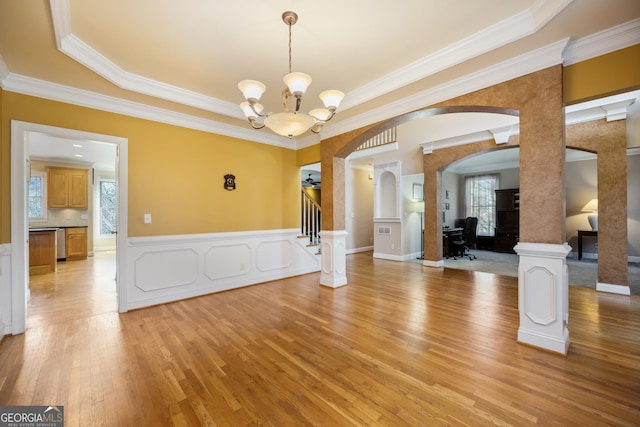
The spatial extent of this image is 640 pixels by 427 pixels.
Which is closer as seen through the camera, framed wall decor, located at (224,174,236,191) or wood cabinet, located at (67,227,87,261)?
framed wall decor, located at (224,174,236,191)

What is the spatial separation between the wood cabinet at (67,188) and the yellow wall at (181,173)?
237 inches

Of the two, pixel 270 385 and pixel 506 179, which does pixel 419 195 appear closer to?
pixel 506 179

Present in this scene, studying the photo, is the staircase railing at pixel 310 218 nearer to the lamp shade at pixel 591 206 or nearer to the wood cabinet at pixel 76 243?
the wood cabinet at pixel 76 243

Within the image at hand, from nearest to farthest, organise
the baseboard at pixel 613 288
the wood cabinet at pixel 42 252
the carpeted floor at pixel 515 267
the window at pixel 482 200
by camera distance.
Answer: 1. the baseboard at pixel 613 288
2. the carpeted floor at pixel 515 267
3. the wood cabinet at pixel 42 252
4. the window at pixel 482 200

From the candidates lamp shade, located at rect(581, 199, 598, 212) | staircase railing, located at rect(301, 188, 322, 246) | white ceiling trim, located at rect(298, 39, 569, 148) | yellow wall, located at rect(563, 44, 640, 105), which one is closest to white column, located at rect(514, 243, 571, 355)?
yellow wall, located at rect(563, 44, 640, 105)

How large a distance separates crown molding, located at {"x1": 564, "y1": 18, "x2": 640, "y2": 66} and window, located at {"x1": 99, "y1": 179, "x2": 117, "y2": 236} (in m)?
11.6

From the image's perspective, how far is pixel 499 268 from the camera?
6.09 meters

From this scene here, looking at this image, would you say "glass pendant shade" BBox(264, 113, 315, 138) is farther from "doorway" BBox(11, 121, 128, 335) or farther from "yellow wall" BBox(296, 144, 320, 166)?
"doorway" BBox(11, 121, 128, 335)

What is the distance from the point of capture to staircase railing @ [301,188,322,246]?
5748mm

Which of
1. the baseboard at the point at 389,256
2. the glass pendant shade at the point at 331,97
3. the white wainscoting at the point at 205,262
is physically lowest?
the baseboard at the point at 389,256

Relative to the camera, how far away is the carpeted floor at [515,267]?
4.89 m

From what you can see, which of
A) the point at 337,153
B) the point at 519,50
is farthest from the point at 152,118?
the point at 519,50

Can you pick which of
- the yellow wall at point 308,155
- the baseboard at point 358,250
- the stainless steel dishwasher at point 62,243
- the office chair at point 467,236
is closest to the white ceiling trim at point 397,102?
the yellow wall at point 308,155

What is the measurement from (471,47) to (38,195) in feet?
34.0
